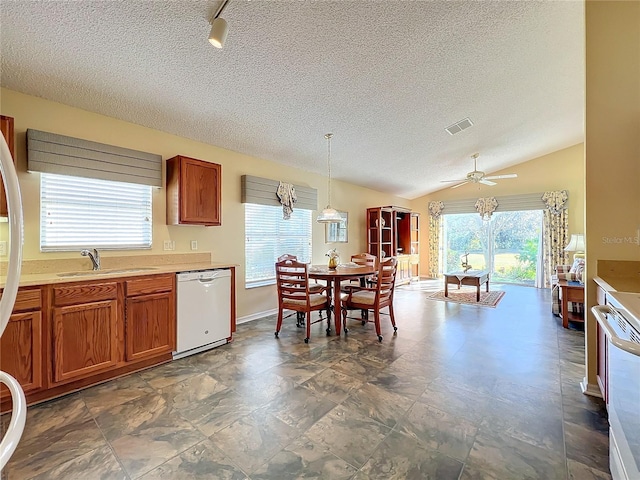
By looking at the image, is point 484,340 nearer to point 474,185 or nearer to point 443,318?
point 443,318

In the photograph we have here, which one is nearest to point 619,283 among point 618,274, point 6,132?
point 618,274

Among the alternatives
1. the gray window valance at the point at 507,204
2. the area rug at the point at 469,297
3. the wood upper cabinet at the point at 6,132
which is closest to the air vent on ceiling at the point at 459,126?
the area rug at the point at 469,297

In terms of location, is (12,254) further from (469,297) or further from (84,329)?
(469,297)

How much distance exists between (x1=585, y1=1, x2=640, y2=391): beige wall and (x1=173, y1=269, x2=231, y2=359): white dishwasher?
3.22 m

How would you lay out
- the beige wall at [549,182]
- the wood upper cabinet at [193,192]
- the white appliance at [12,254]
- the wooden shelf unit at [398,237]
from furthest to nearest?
1. the wooden shelf unit at [398,237]
2. the beige wall at [549,182]
3. the wood upper cabinet at [193,192]
4. the white appliance at [12,254]

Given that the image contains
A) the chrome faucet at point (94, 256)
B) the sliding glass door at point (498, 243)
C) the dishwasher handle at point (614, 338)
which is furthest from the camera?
the sliding glass door at point (498, 243)

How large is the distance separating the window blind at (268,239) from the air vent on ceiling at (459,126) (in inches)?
99.6

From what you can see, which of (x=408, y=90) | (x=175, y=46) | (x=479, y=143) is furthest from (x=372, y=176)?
(x=175, y=46)

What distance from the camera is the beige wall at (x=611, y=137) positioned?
6.91 ft

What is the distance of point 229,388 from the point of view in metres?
2.33

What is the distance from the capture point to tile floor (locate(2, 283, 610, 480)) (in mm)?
1555

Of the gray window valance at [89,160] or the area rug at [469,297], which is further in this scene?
the area rug at [469,297]

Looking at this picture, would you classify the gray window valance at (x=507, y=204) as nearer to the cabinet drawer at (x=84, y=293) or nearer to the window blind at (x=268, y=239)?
the window blind at (x=268, y=239)

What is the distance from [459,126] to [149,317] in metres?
4.46
